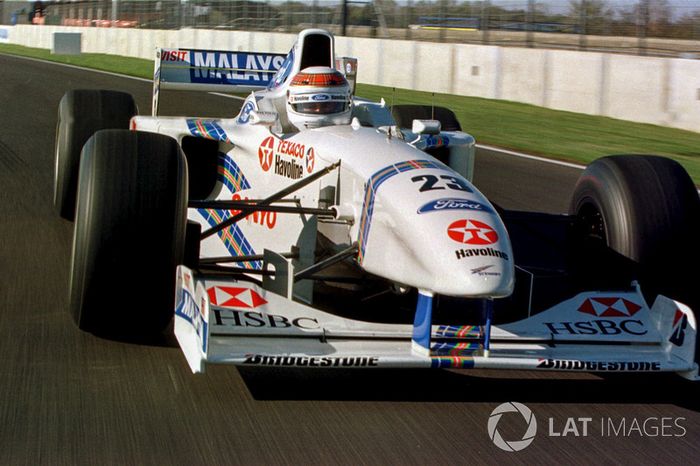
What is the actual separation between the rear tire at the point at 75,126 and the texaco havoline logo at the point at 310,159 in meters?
2.60

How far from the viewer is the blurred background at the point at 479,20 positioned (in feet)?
60.3

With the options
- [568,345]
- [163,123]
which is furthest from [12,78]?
[568,345]

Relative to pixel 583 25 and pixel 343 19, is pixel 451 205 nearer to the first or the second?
pixel 583 25

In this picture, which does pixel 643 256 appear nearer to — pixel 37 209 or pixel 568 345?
pixel 568 345

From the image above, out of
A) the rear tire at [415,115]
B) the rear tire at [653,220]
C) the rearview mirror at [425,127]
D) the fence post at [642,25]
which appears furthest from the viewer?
the fence post at [642,25]

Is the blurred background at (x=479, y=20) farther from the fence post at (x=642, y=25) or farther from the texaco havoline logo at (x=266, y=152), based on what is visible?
the texaco havoline logo at (x=266, y=152)

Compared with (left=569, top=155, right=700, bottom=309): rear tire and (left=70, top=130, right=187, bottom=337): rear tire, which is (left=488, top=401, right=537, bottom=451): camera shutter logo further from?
(left=70, top=130, right=187, bottom=337): rear tire

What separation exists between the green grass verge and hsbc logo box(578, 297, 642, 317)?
7022 millimetres

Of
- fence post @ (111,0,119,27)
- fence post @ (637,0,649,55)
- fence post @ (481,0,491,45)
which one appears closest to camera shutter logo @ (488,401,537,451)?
fence post @ (637,0,649,55)

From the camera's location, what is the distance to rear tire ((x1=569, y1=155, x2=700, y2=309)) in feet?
18.4

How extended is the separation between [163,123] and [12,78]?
66.7 feet

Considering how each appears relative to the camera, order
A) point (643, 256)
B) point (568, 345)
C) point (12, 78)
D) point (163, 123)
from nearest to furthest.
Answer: point (568, 345), point (643, 256), point (163, 123), point (12, 78)

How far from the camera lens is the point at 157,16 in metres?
42.4

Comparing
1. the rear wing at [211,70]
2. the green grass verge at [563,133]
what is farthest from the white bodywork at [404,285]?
the green grass verge at [563,133]
